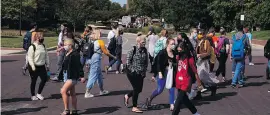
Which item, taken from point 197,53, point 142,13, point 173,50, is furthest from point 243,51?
point 142,13

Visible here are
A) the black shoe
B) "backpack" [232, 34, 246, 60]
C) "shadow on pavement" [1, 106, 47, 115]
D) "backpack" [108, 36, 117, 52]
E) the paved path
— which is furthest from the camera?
"backpack" [108, 36, 117, 52]

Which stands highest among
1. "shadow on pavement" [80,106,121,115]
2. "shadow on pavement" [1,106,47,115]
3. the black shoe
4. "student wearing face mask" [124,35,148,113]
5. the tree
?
the tree

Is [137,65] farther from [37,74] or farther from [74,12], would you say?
[74,12]

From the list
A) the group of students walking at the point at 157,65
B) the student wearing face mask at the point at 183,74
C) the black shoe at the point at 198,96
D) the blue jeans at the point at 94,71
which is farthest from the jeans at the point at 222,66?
the student wearing face mask at the point at 183,74

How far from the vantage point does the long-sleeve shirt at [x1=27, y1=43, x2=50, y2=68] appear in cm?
920

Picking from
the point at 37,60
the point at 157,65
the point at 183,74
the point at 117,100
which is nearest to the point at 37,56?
the point at 37,60

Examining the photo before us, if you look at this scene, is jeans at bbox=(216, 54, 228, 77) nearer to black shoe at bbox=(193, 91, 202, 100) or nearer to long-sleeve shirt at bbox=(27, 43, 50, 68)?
black shoe at bbox=(193, 91, 202, 100)

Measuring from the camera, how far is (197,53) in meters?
10.0

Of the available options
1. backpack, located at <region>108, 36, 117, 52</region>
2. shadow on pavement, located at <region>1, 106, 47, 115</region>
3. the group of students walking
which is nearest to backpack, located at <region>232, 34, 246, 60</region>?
the group of students walking

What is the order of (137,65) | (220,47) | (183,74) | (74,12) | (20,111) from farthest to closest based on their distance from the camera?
(74,12)
(220,47)
(20,111)
(137,65)
(183,74)

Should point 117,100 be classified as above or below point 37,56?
below

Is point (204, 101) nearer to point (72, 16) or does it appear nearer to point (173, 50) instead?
point (173, 50)

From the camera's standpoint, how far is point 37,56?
9.30m

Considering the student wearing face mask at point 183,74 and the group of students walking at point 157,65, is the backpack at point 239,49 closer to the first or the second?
the group of students walking at point 157,65
